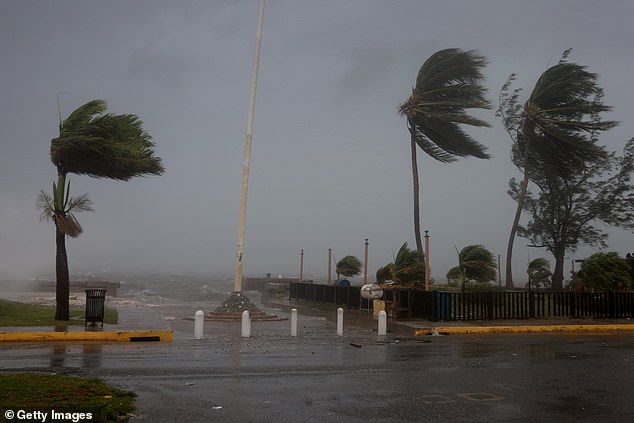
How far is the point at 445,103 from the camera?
3572 cm

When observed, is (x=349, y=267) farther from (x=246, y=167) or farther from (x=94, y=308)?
(x=94, y=308)

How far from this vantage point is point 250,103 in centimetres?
2428

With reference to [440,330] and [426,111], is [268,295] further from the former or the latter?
[440,330]

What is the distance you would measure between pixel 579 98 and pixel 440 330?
2933 centimetres

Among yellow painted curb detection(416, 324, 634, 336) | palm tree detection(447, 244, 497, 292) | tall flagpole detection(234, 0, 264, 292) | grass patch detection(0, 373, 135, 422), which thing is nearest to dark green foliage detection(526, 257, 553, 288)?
palm tree detection(447, 244, 497, 292)

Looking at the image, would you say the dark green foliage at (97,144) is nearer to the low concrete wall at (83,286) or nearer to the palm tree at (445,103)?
the palm tree at (445,103)

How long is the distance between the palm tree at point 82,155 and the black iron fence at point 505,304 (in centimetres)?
1039

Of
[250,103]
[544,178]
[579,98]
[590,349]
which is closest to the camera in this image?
[590,349]

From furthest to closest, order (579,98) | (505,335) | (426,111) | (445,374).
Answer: (579,98) < (426,111) < (505,335) < (445,374)

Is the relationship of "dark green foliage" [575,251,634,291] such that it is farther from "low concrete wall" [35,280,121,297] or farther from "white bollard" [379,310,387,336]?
"low concrete wall" [35,280,121,297]

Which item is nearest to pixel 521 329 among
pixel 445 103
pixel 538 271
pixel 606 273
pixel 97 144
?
pixel 606 273

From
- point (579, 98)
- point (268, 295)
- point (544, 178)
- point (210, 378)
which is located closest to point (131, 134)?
point (210, 378)

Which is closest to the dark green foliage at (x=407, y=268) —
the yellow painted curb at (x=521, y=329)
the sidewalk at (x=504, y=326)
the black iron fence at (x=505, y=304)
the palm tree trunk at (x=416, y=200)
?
the black iron fence at (x=505, y=304)

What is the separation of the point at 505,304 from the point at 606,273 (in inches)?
205
